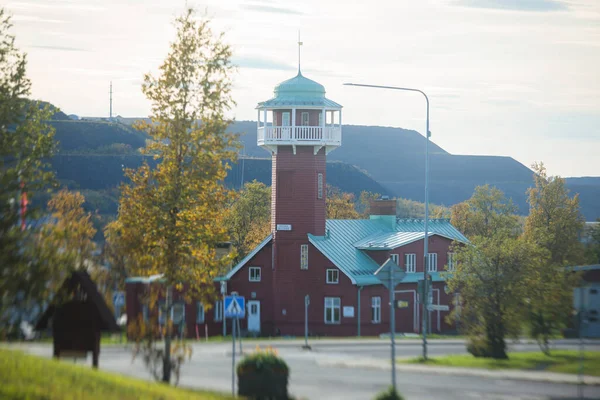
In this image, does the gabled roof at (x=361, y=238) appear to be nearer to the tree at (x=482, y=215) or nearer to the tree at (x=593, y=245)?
the tree at (x=593, y=245)

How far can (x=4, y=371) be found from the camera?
14.5 metres

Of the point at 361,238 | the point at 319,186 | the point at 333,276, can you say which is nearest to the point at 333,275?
the point at 333,276

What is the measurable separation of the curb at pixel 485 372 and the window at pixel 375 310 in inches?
850

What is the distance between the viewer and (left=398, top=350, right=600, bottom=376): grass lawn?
1254 inches

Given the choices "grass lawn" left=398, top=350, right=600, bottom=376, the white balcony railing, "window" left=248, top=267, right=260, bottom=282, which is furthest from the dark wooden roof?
"window" left=248, top=267, right=260, bottom=282

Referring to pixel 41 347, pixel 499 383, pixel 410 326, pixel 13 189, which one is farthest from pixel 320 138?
pixel 13 189

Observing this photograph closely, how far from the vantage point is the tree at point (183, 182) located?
24156 mm

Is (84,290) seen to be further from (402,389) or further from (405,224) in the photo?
(405,224)

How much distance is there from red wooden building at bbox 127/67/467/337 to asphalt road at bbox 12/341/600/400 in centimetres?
1651

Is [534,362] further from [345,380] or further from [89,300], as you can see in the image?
[89,300]

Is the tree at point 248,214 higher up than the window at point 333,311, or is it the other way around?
the tree at point 248,214

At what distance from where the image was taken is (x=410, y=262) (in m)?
62.8

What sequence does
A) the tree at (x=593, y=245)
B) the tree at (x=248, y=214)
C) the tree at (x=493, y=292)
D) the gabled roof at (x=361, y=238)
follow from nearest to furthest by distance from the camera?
the tree at (x=493, y=292)
the gabled roof at (x=361, y=238)
the tree at (x=593, y=245)
the tree at (x=248, y=214)

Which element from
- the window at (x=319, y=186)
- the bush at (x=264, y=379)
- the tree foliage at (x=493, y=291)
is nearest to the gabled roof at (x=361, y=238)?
the window at (x=319, y=186)
